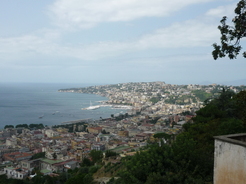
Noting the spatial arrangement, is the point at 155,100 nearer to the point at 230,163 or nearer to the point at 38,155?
the point at 38,155

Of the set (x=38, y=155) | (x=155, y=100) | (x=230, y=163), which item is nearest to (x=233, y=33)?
(x=230, y=163)

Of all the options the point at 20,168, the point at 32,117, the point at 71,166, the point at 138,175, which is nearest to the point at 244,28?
the point at 138,175

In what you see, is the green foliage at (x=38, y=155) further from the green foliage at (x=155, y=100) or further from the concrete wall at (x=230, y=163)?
the green foliage at (x=155, y=100)

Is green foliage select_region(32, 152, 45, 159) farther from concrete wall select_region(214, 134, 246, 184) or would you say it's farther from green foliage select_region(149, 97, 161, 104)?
green foliage select_region(149, 97, 161, 104)

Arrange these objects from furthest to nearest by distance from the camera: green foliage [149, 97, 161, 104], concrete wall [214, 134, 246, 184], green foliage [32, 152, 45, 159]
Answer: green foliage [149, 97, 161, 104] < green foliage [32, 152, 45, 159] < concrete wall [214, 134, 246, 184]

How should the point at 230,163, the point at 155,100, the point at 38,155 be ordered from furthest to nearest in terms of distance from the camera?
the point at 155,100, the point at 38,155, the point at 230,163

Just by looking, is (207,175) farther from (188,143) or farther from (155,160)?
(155,160)

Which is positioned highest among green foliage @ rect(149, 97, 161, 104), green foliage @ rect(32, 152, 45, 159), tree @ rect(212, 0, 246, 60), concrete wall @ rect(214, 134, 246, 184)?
tree @ rect(212, 0, 246, 60)

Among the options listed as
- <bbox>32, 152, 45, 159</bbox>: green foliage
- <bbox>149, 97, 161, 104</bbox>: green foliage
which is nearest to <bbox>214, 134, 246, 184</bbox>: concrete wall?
<bbox>32, 152, 45, 159</bbox>: green foliage
